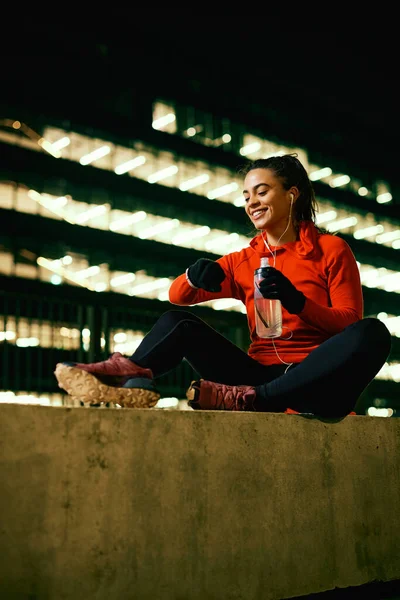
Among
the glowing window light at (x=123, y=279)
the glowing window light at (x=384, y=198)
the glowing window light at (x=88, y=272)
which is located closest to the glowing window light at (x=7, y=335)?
the glowing window light at (x=88, y=272)

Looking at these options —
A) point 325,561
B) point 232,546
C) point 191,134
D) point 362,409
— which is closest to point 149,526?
point 232,546

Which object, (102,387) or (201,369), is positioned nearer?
(102,387)

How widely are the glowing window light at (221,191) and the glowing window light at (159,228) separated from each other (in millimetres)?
3326

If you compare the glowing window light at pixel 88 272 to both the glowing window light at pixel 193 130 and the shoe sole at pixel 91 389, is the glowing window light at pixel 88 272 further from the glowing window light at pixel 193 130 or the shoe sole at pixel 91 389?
the shoe sole at pixel 91 389

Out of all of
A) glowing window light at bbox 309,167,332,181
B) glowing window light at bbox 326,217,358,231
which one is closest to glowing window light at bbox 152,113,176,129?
glowing window light at bbox 309,167,332,181

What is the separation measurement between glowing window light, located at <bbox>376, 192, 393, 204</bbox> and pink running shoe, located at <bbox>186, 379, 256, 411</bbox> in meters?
50.1

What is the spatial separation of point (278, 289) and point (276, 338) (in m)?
0.43

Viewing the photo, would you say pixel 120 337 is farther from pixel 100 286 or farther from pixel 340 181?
pixel 340 181

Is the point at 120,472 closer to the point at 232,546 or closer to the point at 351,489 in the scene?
the point at 232,546

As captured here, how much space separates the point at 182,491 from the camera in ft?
6.53

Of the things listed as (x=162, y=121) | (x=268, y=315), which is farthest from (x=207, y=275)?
(x=162, y=121)

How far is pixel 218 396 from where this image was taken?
2.42m

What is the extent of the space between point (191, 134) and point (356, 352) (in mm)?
41601

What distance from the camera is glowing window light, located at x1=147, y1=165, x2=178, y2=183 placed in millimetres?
40444
